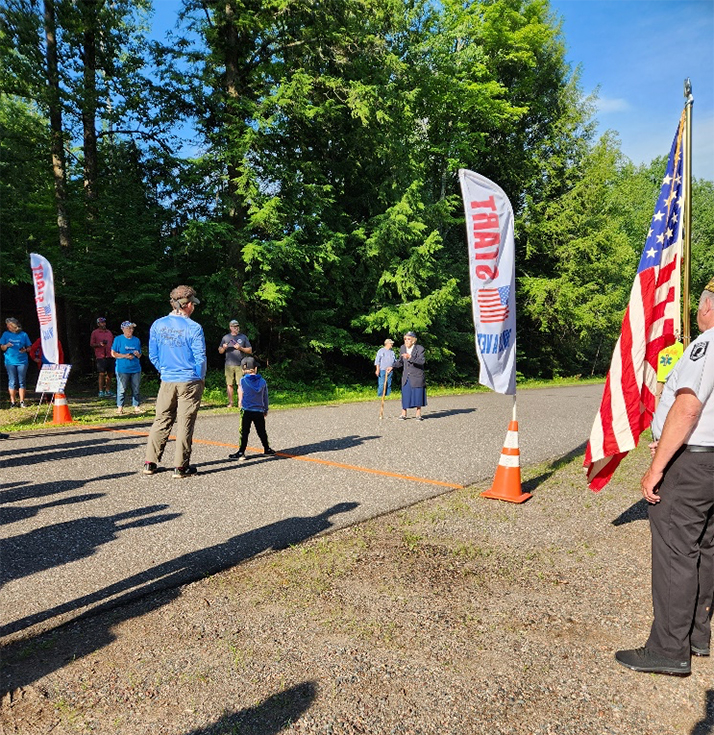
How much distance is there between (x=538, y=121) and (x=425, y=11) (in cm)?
1058

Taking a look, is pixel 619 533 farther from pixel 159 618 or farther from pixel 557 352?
pixel 557 352

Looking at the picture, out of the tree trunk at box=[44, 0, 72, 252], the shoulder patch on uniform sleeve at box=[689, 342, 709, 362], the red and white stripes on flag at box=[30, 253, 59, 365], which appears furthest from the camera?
the tree trunk at box=[44, 0, 72, 252]

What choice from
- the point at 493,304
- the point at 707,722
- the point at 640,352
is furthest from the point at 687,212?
the point at 707,722

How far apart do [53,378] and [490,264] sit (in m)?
8.47

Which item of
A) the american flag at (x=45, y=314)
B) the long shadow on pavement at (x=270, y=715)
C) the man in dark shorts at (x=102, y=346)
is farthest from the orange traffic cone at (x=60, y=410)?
the long shadow on pavement at (x=270, y=715)

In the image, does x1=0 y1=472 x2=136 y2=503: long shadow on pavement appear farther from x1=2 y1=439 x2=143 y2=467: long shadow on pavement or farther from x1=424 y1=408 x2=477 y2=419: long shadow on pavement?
x1=424 y1=408 x2=477 y2=419: long shadow on pavement

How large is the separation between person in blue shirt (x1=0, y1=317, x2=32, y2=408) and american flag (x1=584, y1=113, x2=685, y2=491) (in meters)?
11.3

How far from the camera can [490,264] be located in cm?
585

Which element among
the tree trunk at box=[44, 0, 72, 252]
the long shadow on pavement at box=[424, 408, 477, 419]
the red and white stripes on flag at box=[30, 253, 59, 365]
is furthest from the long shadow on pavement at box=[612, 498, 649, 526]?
the tree trunk at box=[44, 0, 72, 252]

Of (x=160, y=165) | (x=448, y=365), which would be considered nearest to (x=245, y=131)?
(x=160, y=165)

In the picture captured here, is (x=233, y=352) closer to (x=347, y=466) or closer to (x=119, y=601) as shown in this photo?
(x=347, y=466)

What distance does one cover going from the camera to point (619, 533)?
4.98m

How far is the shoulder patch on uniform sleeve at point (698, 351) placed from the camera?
2824 millimetres

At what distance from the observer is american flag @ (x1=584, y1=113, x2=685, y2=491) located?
4.49 metres
